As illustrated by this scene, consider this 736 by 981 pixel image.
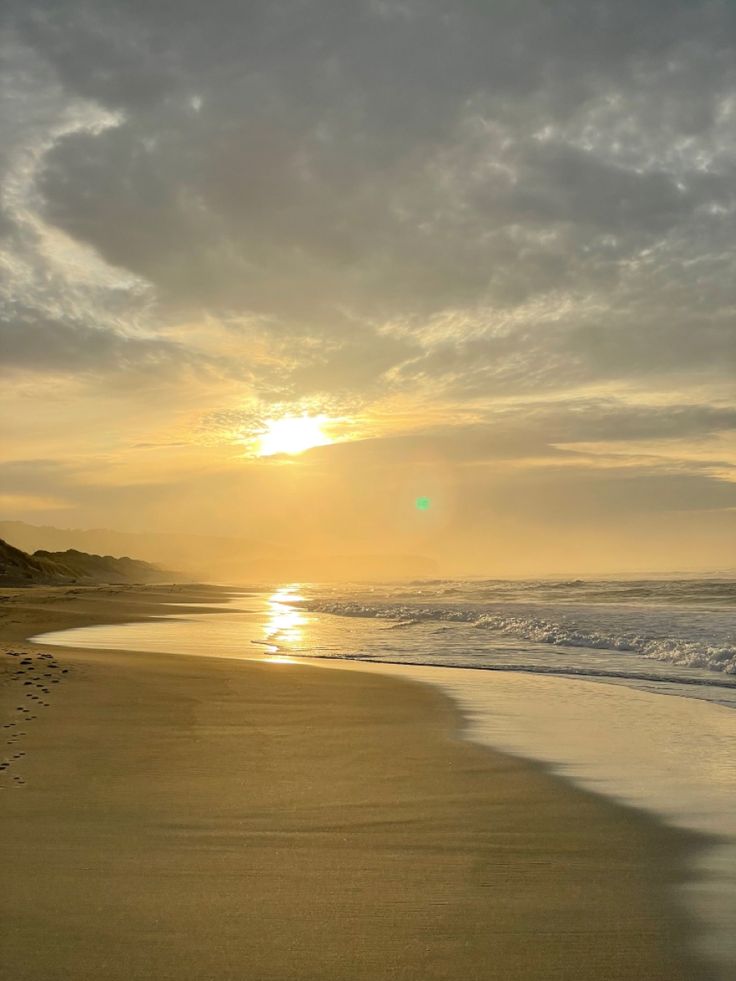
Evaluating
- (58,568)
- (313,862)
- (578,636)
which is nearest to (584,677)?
(578,636)

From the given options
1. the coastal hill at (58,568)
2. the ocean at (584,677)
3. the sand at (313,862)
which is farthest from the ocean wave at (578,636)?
the coastal hill at (58,568)

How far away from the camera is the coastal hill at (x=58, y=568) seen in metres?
65.5

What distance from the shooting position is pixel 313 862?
4852 mm

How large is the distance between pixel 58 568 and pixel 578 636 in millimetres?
77465

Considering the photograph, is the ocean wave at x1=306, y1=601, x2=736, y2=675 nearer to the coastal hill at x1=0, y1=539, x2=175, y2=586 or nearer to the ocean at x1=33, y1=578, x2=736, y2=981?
the ocean at x1=33, y1=578, x2=736, y2=981

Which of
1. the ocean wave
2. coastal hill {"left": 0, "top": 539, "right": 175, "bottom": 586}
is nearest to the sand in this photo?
the ocean wave

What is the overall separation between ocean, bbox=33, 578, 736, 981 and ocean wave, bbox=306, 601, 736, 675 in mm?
55

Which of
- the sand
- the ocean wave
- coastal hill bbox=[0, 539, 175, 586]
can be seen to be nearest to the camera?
the sand

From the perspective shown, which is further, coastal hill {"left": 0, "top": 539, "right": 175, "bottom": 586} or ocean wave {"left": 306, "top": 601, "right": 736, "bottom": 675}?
coastal hill {"left": 0, "top": 539, "right": 175, "bottom": 586}

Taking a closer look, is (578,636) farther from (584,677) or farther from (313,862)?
(313,862)

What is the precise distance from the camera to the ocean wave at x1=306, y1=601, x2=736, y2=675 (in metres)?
17.0

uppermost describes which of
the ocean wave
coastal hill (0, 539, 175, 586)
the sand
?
coastal hill (0, 539, 175, 586)

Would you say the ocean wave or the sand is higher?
the ocean wave

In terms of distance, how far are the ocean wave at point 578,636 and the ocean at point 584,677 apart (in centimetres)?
5
